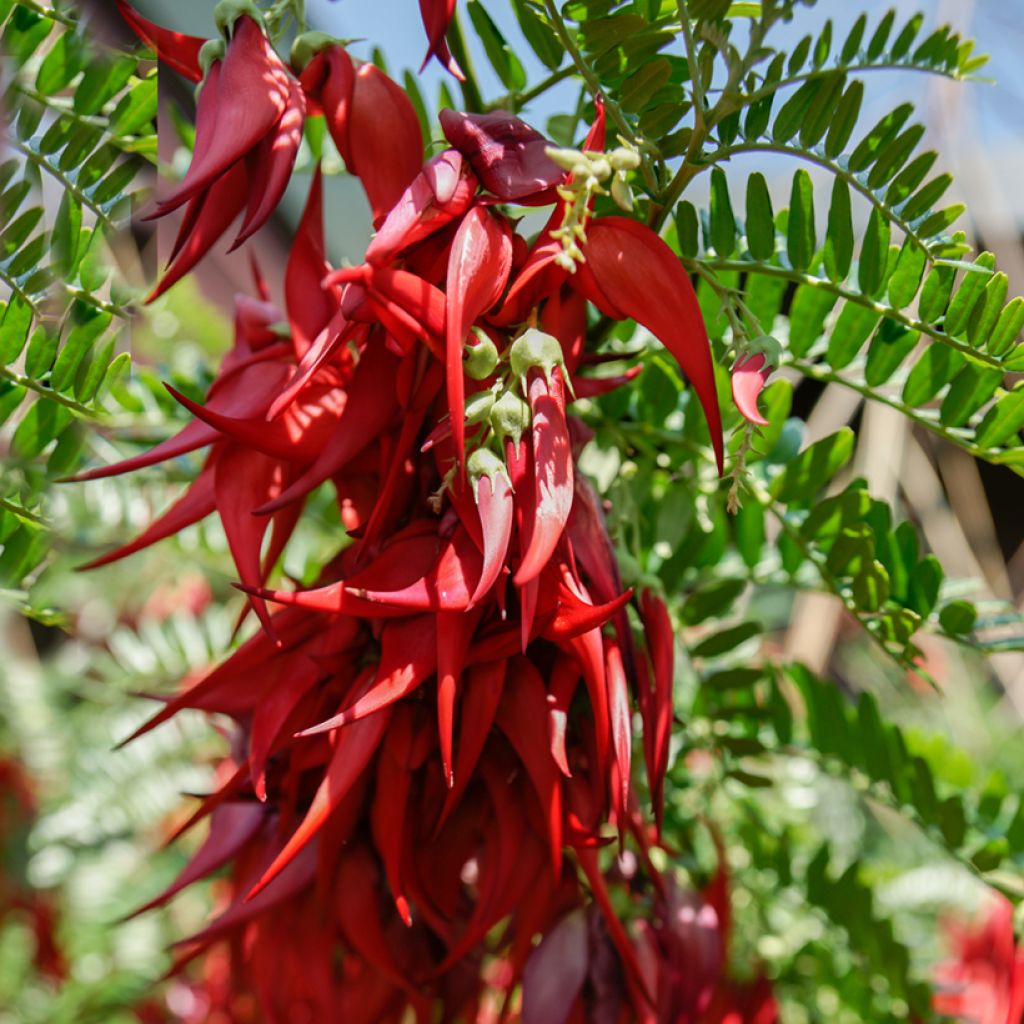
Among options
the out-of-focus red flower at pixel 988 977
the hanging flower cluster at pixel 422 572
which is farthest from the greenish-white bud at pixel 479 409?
the out-of-focus red flower at pixel 988 977

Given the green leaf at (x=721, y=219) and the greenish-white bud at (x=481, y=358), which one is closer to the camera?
the greenish-white bud at (x=481, y=358)

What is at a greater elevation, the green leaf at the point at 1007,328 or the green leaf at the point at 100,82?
the green leaf at the point at 1007,328

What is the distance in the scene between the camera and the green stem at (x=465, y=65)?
527mm

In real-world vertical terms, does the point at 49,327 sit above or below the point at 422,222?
below

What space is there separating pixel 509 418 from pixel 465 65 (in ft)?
0.71

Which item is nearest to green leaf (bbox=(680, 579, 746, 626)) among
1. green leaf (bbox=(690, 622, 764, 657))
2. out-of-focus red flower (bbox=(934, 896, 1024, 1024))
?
green leaf (bbox=(690, 622, 764, 657))

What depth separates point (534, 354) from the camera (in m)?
0.40

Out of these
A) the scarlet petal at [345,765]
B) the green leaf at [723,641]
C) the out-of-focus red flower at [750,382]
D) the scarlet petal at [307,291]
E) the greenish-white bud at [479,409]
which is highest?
the out-of-focus red flower at [750,382]

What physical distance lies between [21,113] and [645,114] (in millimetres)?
263

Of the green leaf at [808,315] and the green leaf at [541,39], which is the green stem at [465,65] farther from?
the green leaf at [808,315]

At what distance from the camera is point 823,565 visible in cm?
60

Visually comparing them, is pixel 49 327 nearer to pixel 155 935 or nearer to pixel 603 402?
pixel 603 402

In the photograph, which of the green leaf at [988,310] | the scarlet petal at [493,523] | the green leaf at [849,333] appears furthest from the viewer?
the green leaf at [849,333]

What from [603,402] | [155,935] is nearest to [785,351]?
[603,402]
